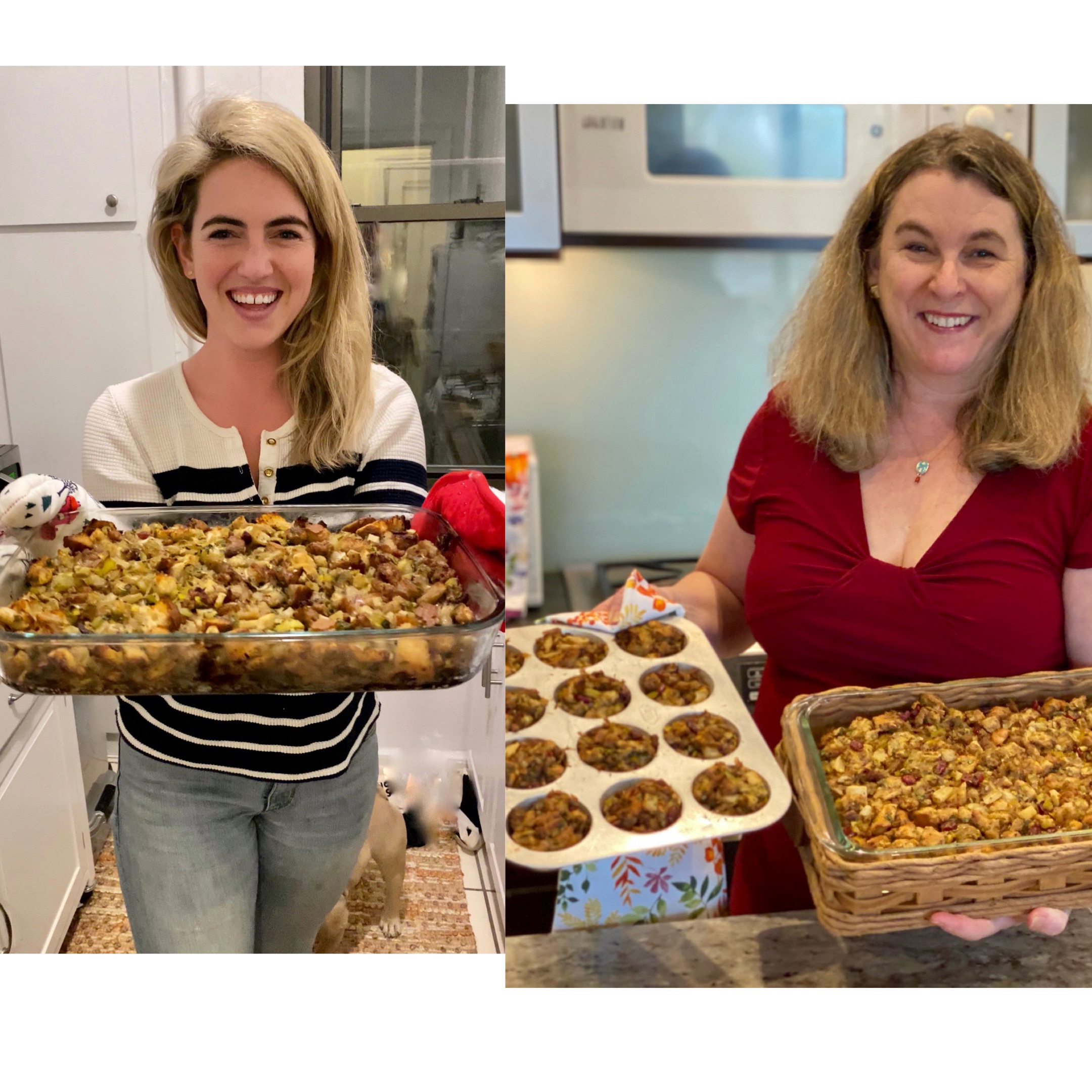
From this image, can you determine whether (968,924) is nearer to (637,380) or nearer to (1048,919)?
(1048,919)

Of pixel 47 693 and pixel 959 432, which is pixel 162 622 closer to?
pixel 47 693

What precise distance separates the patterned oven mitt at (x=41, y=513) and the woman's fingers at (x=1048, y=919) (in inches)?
51.6

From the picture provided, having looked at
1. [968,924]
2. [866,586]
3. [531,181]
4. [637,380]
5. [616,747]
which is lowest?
[968,924]

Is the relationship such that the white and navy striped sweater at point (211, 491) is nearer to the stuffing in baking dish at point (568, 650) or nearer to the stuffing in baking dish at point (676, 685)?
the stuffing in baking dish at point (568, 650)

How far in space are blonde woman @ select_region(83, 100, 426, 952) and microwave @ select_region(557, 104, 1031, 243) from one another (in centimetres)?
32

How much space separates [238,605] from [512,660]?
370 mm

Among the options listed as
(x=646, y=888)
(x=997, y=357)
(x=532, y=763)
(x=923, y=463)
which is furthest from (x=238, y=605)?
(x=997, y=357)

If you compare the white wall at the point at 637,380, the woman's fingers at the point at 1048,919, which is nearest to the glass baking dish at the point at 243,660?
the white wall at the point at 637,380

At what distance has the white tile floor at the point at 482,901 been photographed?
1512 millimetres

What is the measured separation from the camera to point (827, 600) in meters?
1.45

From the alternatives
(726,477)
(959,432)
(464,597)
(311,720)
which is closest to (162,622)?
(311,720)

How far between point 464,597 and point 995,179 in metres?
0.84

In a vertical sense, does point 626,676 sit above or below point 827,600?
below

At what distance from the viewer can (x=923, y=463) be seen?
1453mm
